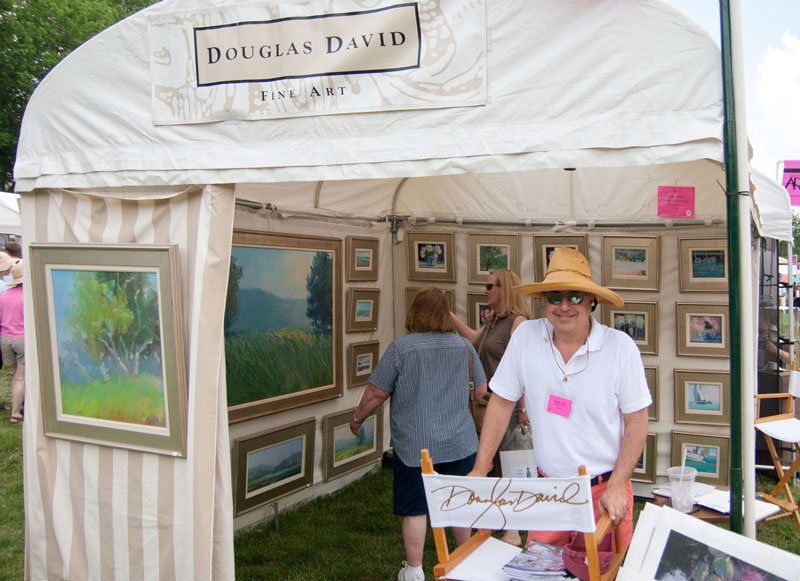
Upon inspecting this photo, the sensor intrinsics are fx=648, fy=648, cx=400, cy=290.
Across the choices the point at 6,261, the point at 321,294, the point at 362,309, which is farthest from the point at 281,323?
the point at 6,261

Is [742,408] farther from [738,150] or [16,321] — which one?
[16,321]

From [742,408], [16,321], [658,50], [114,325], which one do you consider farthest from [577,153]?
[16,321]

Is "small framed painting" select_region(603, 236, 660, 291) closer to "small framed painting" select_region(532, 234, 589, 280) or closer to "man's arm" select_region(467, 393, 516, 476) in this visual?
"small framed painting" select_region(532, 234, 589, 280)

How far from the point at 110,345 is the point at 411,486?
159 centimetres

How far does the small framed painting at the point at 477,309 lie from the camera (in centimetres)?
497

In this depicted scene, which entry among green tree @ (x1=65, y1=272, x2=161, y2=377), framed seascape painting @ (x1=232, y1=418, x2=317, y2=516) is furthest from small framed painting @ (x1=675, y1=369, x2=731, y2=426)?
green tree @ (x1=65, y1=272, x2=161, y2=377)

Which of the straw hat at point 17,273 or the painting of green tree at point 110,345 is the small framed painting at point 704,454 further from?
the straw hat at point 17,273

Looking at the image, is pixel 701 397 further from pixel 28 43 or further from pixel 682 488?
pixel 28 43

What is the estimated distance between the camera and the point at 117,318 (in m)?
2.91

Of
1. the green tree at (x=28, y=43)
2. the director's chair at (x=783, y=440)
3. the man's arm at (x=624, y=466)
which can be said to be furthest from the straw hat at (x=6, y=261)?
the green tree at (x=28, y=43)

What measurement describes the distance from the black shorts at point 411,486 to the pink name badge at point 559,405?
4.04ft
